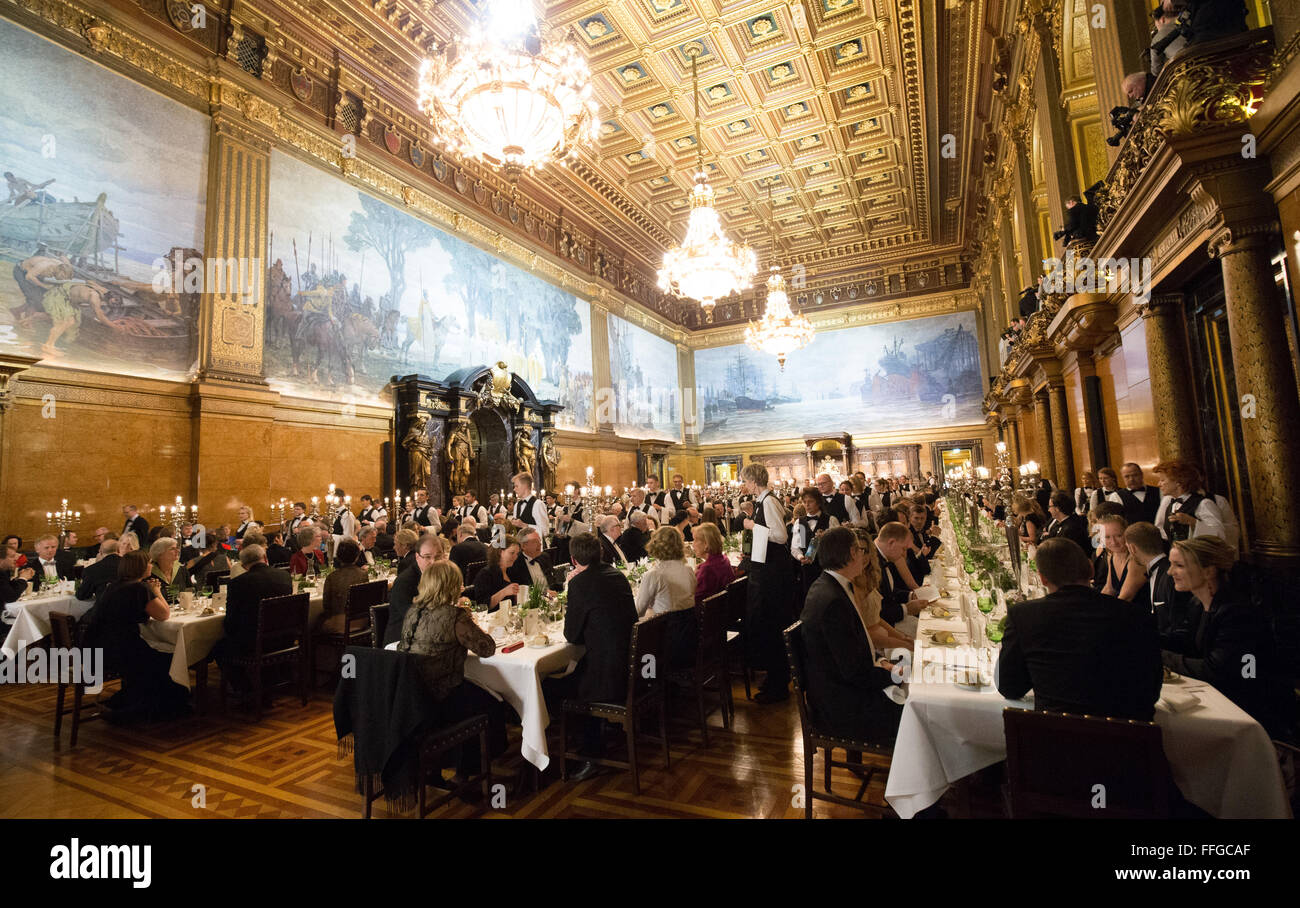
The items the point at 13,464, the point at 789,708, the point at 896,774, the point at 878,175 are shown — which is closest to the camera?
the point at 896,774

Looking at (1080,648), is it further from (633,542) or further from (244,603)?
(244,603)

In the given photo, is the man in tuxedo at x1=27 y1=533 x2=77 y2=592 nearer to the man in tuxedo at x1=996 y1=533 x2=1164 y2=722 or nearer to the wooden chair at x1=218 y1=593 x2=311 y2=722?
the wooden chair at x1=218 y1=593 x2=311 y2=722

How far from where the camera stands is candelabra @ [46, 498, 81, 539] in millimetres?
6895

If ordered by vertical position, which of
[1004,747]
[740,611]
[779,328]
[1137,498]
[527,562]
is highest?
[779,328]

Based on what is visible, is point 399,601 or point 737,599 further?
point 737,599

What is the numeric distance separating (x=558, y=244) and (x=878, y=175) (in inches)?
370

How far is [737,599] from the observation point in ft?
16.0

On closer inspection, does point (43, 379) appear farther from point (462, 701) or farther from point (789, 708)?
point (789, 708)

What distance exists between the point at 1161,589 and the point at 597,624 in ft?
9.91

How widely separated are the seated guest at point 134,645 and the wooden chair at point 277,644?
0.25 meters

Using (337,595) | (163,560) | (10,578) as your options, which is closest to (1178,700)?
(337,595)
